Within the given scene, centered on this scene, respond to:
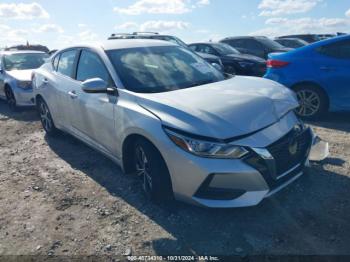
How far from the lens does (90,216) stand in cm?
348

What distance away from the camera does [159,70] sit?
392cm

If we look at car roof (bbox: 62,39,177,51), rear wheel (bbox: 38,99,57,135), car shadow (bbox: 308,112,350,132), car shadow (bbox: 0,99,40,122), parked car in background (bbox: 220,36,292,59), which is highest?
car roof (bbox: 62,39,177,51)

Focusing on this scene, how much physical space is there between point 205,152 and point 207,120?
28cm

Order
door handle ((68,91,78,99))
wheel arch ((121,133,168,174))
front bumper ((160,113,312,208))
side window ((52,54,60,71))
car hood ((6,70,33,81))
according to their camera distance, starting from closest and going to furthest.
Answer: front bumper ((160,113,312,208))
wheel arch ((121,133,168,174))
door handle ((68,91,78,99))
side window ((52,54,60,71))
car hood ((6,70,33,81))

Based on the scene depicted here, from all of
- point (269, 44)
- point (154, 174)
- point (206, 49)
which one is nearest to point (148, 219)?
point (154, 174)

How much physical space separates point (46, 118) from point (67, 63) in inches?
56.8

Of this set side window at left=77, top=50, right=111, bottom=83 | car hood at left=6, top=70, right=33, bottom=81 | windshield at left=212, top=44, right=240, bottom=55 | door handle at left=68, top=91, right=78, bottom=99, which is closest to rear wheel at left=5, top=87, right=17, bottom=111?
car hood at left=6, top=70, right=33, bottom=81

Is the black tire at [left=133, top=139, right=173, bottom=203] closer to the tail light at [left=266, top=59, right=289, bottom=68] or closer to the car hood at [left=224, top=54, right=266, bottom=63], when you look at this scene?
the tail light at [left=266, top=59, right=289, bottom=68]

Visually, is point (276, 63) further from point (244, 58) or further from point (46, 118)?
point (244, 58)

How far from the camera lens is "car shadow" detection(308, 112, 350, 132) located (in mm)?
5695

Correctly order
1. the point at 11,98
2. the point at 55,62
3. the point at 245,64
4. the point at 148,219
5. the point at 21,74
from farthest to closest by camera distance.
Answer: the point at 245,64, the point at 11,98, the point at 21,74, the point at 55,62, the point at 148,219

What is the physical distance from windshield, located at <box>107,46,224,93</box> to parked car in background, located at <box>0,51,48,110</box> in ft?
15.7

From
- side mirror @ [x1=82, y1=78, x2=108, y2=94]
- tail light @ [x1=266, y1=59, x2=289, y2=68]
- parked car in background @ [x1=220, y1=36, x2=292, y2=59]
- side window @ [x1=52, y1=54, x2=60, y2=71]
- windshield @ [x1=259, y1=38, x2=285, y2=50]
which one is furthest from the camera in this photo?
windshield @ [x1=259, y1=38, x2=285, y2=50]

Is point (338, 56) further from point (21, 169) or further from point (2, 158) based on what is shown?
point (2, 158)
